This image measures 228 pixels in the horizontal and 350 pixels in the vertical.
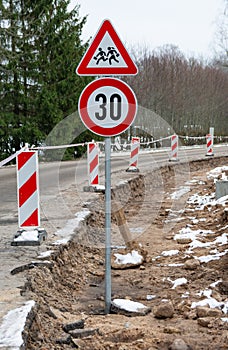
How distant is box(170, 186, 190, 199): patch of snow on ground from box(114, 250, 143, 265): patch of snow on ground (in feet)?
21.2

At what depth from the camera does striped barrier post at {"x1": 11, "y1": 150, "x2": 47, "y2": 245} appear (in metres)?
5.98

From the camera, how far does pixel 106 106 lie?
4.47 m

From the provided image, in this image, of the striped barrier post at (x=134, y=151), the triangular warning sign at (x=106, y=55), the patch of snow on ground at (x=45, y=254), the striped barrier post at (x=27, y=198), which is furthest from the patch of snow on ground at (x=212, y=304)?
the striped barrier post at (x=134, y=151)

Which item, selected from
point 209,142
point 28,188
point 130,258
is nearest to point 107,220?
point 28,188

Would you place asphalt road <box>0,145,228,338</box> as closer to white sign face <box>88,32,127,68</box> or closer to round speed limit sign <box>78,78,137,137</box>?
round speed limit sign <box>78,78,137,137</box>

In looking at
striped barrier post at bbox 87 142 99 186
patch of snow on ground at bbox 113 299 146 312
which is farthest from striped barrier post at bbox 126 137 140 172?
patch of snow on ground at bbox 113 299 146 312

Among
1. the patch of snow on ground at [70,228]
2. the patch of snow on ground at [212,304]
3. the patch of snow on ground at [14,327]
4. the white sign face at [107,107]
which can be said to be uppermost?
the white sign face at [107,107]

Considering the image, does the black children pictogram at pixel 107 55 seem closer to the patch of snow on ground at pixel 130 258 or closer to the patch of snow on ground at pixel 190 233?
the patch of snow on ground at pixel 130 258

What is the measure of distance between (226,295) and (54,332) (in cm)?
217

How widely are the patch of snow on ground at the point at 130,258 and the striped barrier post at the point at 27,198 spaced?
128 cm

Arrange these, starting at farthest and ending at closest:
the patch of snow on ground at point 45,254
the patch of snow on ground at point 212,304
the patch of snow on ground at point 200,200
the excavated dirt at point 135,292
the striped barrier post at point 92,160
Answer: the patch of snow on ground at point 200,200, the striped barrier post at point 92,160, the patch of snow on ground at point 45,254, the patch of snow on ground at point 212,304, the excavated dirt at point 135,292

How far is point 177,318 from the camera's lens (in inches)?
179

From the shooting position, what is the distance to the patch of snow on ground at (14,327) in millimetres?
3186

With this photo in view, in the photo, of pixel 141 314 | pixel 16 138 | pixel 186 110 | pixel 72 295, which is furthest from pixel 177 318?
pixel 186 110
